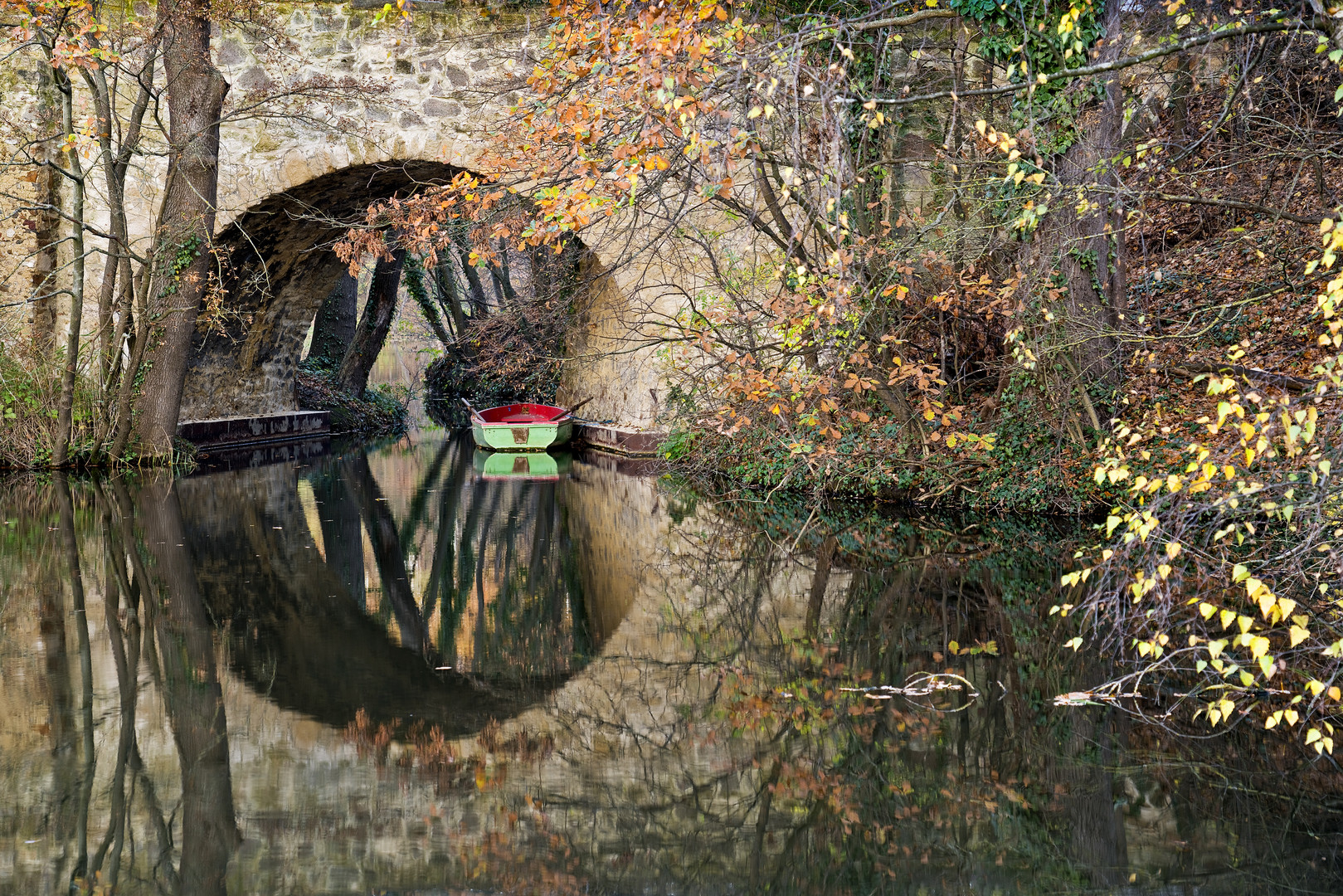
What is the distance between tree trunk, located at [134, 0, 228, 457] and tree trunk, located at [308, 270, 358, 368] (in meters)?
10.3

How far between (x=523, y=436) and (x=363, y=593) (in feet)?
34.4

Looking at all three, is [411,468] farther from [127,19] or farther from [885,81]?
[885,81]

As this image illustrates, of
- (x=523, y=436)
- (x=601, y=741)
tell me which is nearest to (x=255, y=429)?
(x=523, y=436)

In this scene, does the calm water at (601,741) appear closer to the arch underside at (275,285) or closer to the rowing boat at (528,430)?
the arch underside at (275,285)

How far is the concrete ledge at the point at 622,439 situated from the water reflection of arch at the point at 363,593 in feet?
9.73

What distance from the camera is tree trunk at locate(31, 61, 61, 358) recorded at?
42.8ft

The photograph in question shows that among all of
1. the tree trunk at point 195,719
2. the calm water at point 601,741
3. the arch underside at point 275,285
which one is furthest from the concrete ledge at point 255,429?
the calm water at point 601,741

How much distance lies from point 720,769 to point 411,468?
37.1ft

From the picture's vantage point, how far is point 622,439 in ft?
50.6

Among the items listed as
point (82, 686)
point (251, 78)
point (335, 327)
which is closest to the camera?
point (82, 686)

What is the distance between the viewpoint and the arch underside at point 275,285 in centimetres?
1367

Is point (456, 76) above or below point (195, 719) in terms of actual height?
above

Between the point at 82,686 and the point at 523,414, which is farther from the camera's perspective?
the point at 523,414

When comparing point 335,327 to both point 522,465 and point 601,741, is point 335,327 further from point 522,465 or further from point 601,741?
point 601,741
